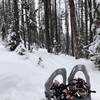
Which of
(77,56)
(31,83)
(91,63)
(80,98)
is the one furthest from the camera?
(77,56)

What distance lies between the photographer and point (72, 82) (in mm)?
7188

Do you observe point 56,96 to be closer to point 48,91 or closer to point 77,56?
point 48,91

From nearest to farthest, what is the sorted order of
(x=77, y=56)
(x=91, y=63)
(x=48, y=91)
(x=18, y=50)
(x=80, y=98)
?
(x=48, y=91) → (x=80, y=98) → (x=18, y=50) → (x=91, y=63) → (x=77, y=56)

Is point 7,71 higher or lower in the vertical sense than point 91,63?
higher

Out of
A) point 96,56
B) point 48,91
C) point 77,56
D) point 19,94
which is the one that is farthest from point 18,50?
point 48,91

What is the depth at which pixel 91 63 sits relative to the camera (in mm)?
15898

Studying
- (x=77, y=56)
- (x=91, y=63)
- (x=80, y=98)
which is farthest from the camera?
(x=77, y=56)

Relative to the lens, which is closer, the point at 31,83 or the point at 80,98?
the point at 80,98

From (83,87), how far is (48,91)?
108 cm

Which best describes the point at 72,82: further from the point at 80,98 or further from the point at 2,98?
the point at 2,98

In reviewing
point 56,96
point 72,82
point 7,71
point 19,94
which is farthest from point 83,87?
point 7,71

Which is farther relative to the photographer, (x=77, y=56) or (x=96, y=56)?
(x=77, y=56)

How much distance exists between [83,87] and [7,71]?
7.35 feet

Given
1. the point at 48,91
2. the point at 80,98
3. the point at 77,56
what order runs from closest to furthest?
the point at 48,91 < the point at 80,98 < the point at 77,56
